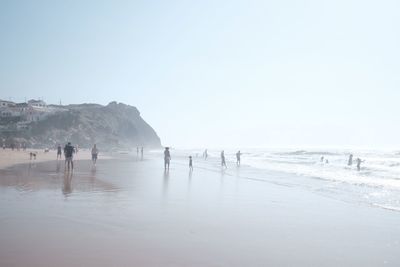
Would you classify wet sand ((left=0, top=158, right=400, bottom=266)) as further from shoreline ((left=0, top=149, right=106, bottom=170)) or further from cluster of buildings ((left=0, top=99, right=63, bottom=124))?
cluster of buildings ((left=0, top=99, right=63, bottom=124))

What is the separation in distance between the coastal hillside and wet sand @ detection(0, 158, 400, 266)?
6349 cm

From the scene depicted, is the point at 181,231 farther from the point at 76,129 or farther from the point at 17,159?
the point at 76,129

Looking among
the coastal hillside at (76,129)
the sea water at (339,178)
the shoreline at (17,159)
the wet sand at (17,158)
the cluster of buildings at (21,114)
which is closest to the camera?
the sea water at (339,178)

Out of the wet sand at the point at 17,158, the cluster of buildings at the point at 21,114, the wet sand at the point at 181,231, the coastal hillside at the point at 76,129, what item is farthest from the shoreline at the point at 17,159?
the cluster of buildings at the point at 21,114

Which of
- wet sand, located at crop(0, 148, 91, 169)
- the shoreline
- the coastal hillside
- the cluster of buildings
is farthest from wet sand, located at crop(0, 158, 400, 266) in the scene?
the cluster of buildings

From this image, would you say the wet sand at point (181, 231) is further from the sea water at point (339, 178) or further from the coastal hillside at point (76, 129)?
the coastal hillside at point (76, 129)

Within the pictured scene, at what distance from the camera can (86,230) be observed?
7605mm

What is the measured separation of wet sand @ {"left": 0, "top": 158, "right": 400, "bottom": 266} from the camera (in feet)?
20.4

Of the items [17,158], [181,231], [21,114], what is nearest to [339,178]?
[181,231]

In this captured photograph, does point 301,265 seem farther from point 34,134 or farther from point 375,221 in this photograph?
point 34,134

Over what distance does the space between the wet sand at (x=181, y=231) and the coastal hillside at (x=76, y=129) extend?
208 feet

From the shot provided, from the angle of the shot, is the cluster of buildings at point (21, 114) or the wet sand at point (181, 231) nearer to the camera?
the wet sand at point (181, 231)

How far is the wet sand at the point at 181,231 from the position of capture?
20.4 ft

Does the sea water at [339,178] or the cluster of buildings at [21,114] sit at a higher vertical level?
the cluster of buildings at [21,114]
